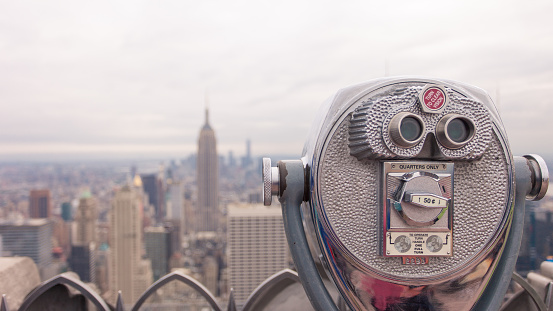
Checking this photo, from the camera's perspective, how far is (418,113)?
1.37m

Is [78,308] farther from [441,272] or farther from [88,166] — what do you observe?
[88,166]

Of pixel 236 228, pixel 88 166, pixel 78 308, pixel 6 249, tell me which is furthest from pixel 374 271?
pixel 88 166

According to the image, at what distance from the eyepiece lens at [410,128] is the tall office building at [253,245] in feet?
129

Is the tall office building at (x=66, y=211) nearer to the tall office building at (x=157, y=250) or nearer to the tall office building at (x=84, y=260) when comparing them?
the tall office building at (x=157, y=250)

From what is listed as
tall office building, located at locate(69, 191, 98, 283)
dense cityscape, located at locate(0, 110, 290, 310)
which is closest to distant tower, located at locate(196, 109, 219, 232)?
dense cityscape, located at locate(0, 110, 290, 310)

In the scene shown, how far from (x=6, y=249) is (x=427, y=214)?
4813 cm

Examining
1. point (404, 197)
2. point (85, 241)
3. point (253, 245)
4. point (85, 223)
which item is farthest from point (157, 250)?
point (404, 197)

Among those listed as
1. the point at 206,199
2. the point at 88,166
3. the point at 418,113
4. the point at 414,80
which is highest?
the point at 414,80

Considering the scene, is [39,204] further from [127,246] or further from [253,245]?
[253,245]

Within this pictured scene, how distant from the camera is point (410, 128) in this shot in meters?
1.35

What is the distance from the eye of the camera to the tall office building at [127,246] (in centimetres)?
4984

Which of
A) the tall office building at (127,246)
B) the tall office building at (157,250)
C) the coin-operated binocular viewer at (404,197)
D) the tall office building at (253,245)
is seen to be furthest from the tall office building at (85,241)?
the coin-operated binocular viewer at (404,197)

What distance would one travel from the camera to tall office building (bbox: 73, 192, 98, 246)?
171ft

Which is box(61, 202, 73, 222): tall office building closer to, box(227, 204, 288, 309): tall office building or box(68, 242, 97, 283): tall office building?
box(68, 242, 97, 283): tall office building
